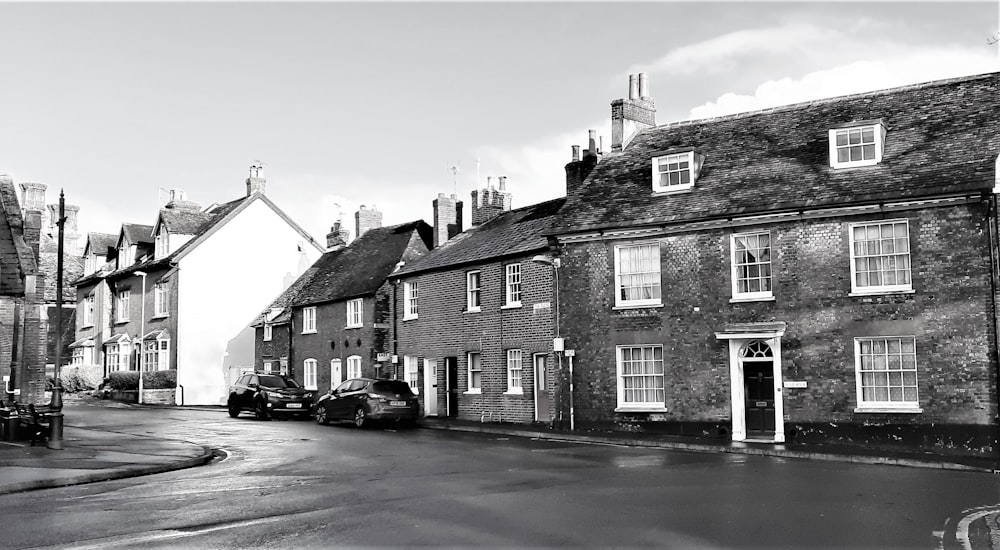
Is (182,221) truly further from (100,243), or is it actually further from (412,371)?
(412,371)

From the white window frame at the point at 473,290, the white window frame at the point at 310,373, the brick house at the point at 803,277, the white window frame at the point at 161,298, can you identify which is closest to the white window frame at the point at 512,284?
the white window frame at the point at 473,290

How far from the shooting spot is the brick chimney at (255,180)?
50125 millimetres

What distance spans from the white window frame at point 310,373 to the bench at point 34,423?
18.8m

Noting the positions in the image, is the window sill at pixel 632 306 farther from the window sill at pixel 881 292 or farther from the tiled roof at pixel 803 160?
the window sill at pixel 881 292

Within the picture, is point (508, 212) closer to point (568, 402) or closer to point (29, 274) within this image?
point (568, 402)

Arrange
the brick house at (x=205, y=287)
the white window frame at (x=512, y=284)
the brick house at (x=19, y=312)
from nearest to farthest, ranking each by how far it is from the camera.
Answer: the brick house at (x=19, y=312) < the white window frame at (x=512, y=284) < the brick house at (x=205, y=287)

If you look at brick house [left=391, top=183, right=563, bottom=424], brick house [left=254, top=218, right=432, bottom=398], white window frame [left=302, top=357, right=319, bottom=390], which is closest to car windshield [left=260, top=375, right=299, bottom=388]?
brick house [left=254, top=218, right=432, bottom=398]

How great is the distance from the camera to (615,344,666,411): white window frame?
2511 cm

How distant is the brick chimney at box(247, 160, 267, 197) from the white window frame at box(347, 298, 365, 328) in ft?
48.8

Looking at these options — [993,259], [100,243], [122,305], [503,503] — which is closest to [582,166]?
[993,259]

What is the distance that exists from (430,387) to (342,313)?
7.05 metres

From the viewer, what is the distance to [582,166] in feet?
99.5

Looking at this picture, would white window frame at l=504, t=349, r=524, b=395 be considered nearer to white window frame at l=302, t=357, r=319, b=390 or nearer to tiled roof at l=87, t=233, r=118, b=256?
white window frame at l=302, t=357, r=319, b=390

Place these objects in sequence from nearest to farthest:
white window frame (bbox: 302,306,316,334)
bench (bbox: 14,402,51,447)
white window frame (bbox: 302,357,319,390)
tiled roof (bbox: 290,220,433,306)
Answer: bench (bbox: 14,402,51,447), tiled roof (bbox: 290,220,433,306), white window frame (bbox: 302,357,319,390), white window frame (bbox: 302,306,316,334)
